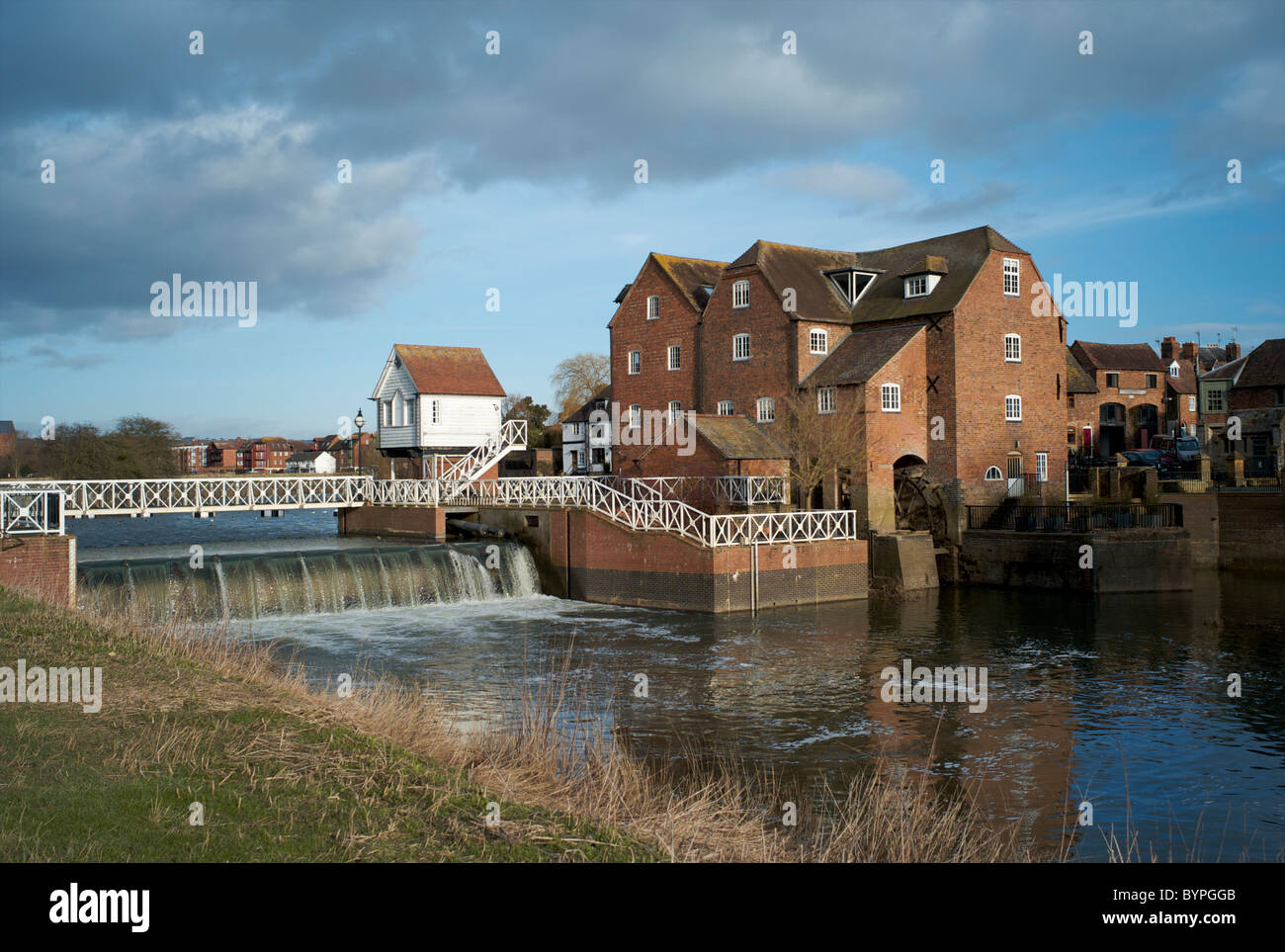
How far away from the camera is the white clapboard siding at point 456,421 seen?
154 feet

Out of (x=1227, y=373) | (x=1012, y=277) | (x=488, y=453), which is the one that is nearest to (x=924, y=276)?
(x=1012, y=277)

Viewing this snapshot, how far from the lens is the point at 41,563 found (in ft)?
72.8

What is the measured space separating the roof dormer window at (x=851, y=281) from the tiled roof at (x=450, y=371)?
16455 millimetres

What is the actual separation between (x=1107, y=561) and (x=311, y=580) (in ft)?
81.9

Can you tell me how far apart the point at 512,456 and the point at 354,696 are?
210 feet

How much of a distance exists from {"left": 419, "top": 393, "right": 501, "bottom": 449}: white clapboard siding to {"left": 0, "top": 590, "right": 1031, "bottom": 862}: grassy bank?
3361 cm

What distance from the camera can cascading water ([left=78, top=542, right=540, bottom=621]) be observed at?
25.7 meters

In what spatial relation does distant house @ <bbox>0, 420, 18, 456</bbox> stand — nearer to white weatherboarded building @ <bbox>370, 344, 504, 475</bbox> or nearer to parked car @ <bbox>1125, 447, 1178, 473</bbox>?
white weatherboarded building @ <bbox>370, 344, 504, 475</bbox>

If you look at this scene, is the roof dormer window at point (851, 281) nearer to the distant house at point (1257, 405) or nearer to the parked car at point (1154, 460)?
the parked car at point (1154, 460)

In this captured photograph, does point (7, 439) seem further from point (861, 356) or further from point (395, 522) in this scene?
point (861, 356)

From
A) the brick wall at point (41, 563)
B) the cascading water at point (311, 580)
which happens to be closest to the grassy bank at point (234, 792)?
the brick wall at point (41, 563)

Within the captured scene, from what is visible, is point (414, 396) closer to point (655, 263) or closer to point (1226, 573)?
point (655, 263)
